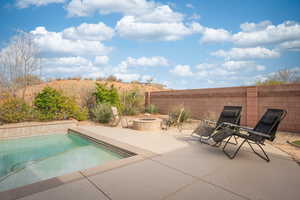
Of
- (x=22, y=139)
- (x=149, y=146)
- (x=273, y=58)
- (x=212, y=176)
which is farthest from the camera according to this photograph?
(x=273, y=58)

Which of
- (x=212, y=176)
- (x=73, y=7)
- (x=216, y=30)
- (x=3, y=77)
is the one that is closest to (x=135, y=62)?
(x=216, y=30)

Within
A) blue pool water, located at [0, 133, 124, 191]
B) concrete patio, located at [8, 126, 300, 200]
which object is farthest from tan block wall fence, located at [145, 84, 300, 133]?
blue pool water, located at [0, 133, 124, 191]

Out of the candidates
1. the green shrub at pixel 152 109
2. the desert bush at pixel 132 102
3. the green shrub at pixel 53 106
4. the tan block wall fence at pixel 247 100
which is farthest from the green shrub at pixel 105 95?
the tan block wall fence at pixel 247 100

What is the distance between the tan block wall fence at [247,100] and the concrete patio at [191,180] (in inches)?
163

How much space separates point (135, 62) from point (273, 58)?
12593 mm

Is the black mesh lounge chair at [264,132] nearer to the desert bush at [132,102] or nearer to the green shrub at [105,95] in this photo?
the green shrub at [105,95]

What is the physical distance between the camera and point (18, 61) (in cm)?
999

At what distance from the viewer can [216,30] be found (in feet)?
39.2

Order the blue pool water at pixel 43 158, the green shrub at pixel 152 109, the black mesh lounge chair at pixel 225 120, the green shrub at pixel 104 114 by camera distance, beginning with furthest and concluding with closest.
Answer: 1. the green shrub at pixel 152 109
2. the green shrub at pixel 104 114
3. the black mesh lounge chair at pixel 225 120
4. the blue pool water at pixel 43 158

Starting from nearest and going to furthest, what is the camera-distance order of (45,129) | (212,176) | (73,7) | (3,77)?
(212,176)
(45,129)
(73,7)
(3,77)

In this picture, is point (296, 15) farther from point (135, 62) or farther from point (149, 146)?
point (135, 62)

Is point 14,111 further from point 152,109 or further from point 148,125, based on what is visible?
point 152,109

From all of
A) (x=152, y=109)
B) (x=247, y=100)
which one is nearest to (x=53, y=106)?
(x=152, y=109)

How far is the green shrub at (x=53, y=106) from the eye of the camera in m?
7.37
